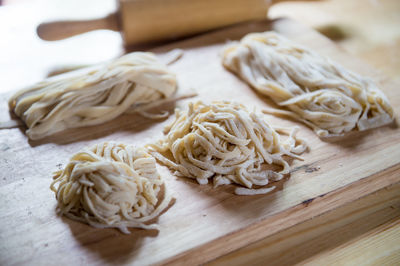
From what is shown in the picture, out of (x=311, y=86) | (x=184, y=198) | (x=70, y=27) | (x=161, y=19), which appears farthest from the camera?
(x=161, y=19)

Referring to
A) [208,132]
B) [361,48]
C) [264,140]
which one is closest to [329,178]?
[264,140]

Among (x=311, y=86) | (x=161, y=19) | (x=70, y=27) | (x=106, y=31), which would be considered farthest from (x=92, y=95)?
(x=311, y=86)

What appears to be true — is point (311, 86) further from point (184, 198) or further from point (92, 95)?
point (92, 95)

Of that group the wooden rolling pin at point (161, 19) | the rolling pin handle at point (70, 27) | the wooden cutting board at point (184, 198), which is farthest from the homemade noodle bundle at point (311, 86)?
the rolling pin handle at point (70, 27)

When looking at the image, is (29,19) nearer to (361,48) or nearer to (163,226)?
(163,226)

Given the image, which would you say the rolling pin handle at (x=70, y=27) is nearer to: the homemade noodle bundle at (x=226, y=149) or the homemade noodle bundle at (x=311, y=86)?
the homemade noodle bundle at (x=311, y=86)

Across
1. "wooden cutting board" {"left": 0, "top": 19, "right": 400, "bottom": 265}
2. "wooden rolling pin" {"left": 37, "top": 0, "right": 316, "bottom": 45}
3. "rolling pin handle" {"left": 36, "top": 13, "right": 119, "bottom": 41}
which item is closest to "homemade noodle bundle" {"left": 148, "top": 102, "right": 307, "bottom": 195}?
"wooden cutting board" {"left": 0, "top": 19, "right": 400, "bottom": 265}
